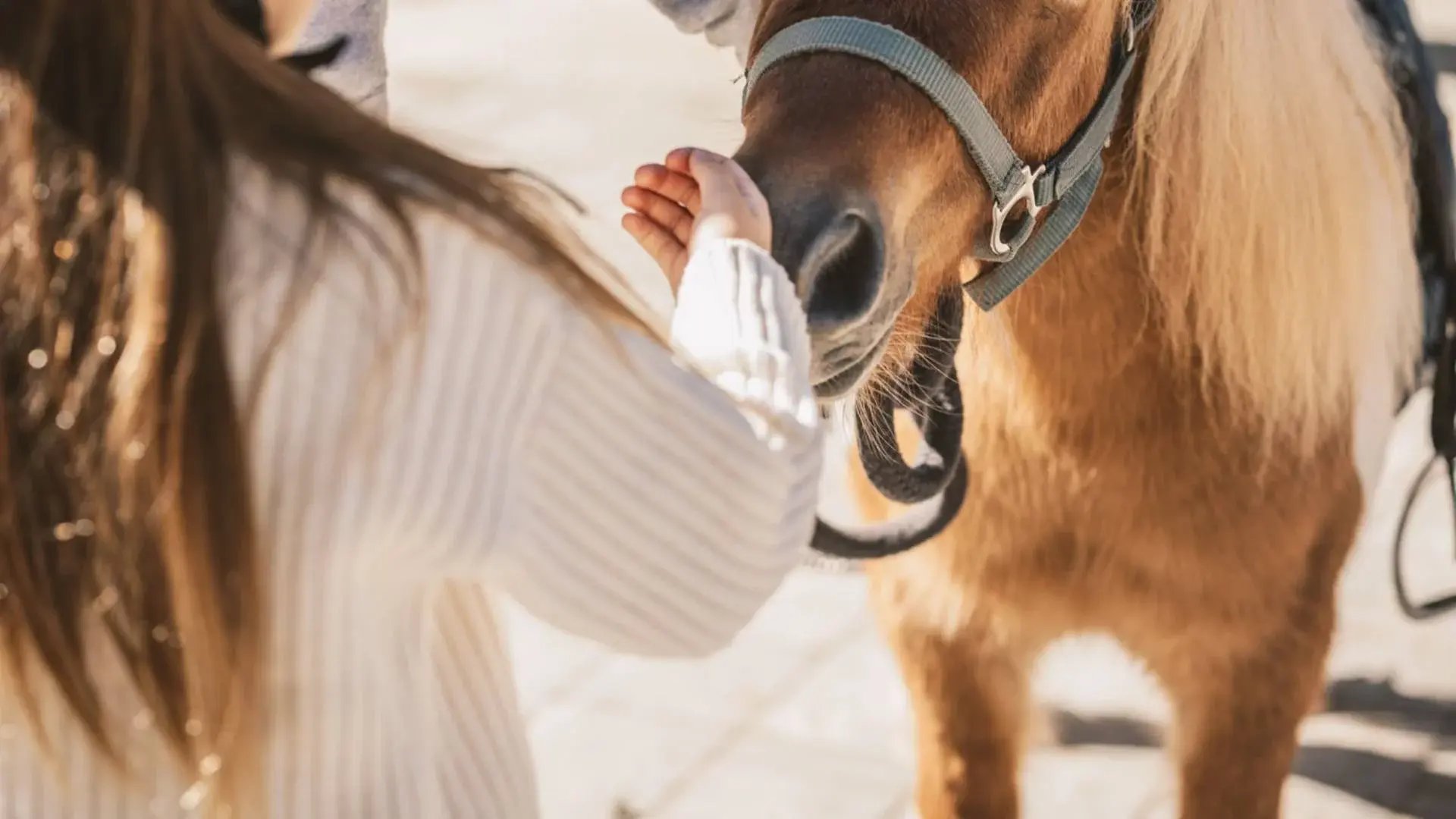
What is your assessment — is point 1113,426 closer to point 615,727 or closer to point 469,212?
point 469,212

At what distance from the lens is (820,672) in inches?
101

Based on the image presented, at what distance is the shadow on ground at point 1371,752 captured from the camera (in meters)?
2.26

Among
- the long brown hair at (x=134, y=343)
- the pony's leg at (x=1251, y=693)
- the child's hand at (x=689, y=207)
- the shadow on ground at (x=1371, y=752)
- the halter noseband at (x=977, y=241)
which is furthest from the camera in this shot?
the shadow on ground at (x=1371, y=752)

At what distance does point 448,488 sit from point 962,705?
1.19 metres

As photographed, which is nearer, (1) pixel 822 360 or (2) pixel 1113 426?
(1) pixel 822 360

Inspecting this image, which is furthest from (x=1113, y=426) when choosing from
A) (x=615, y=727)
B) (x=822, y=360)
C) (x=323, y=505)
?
(x=615, y=727)

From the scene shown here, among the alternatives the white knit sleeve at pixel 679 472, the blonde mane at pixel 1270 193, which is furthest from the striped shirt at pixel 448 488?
the blonde mane at pixel 1270 193

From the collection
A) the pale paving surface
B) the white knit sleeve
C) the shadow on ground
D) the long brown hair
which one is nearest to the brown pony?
the white knit sleeve

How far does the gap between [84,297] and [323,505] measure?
0.15m

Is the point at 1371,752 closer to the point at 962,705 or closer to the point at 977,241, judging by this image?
the point at 962,705

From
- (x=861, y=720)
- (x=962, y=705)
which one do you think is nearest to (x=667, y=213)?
(x=962, y=705)

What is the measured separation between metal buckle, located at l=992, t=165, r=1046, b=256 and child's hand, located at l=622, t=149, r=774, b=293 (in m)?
0.30

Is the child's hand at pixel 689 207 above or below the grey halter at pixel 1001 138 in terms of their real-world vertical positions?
below

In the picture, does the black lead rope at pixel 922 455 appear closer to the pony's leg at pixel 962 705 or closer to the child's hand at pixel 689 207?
the pony's leg at pixel 962 705
